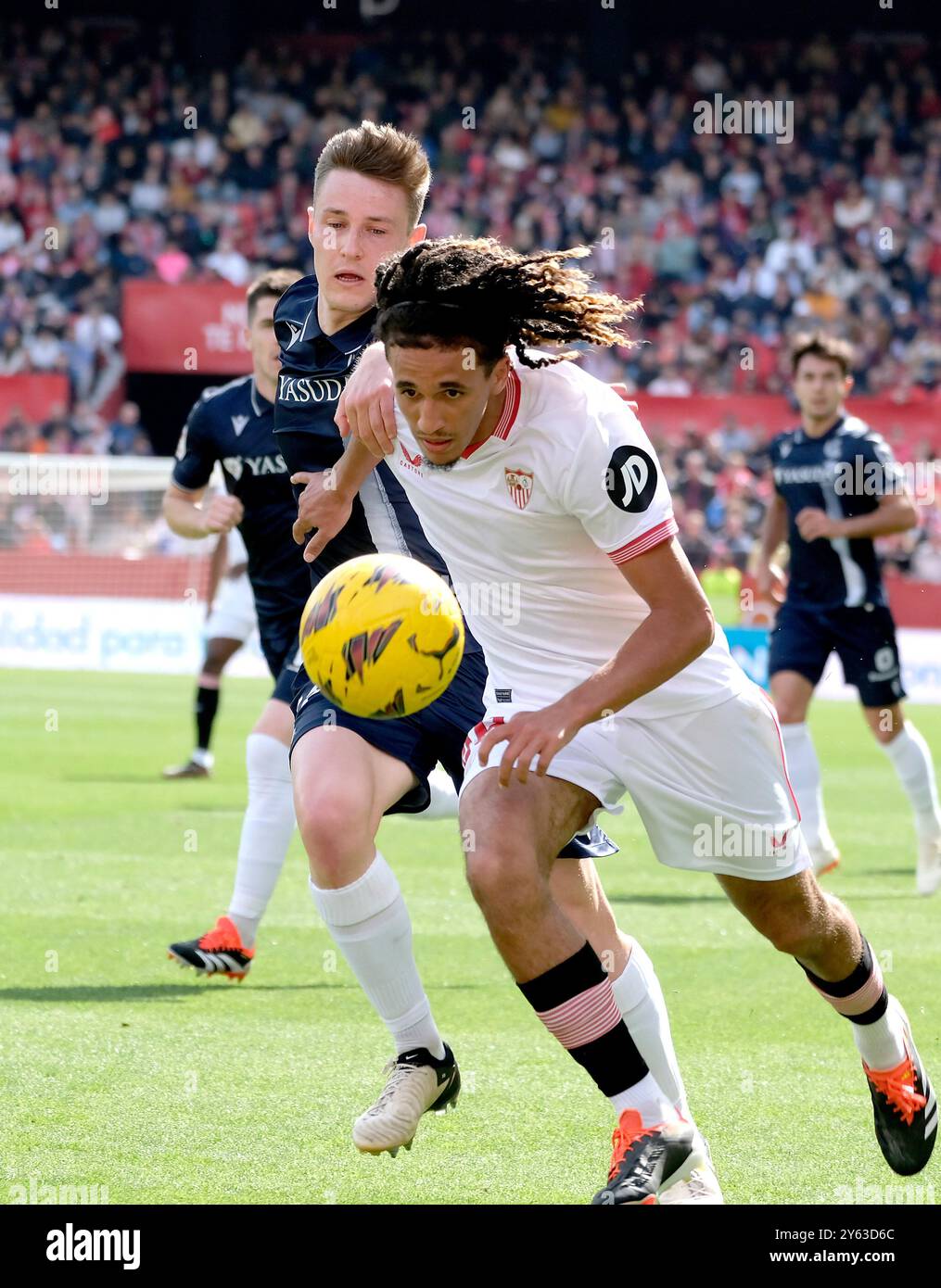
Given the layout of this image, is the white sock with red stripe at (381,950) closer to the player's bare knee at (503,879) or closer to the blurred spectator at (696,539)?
the player's bare knee at (503,879)

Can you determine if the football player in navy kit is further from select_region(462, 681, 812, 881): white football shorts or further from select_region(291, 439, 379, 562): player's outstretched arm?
select_region(462, 681, 812, 881): white football shorts

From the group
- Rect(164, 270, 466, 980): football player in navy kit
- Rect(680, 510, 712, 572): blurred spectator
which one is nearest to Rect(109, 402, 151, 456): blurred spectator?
Rect(680, 510, 712, 572): blurred spectator

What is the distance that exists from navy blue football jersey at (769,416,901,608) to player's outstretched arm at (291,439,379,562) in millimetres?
5141

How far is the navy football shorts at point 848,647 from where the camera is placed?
9352 mm

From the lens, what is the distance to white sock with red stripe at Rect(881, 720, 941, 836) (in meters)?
9.13

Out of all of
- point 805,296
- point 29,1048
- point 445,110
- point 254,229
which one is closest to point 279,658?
point 29,1048

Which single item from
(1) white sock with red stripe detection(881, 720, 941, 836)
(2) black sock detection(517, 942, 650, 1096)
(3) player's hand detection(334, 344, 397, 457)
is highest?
(3) player's hand detection(334, 344, 397, 457)

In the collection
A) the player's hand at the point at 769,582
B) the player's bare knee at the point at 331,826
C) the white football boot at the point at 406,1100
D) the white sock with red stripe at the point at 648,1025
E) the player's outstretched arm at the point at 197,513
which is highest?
the player's outstretched arm at the point at 197,513

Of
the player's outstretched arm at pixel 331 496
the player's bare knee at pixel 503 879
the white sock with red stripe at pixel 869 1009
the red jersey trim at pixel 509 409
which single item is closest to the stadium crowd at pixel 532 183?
the player's outstretched arm at pixel 331 496

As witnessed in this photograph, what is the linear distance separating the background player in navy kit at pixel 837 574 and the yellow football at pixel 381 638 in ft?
17.3

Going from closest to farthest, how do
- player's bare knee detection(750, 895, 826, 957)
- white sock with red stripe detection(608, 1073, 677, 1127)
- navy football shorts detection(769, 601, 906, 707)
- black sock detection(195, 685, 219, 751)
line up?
white sock with red stripe detection(608, 1073, 677, 1127) → player's bare knee detection(750, 895, 826, 957) → navy football shorts detection(769, 601, 906, 707) → black sock detection(195, 685, 219, 751)

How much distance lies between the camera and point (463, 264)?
3.96 metres

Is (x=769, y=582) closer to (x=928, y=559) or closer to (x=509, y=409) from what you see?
(x=509, y=409)

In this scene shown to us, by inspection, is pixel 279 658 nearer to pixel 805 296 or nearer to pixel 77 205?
pixel 805 296
